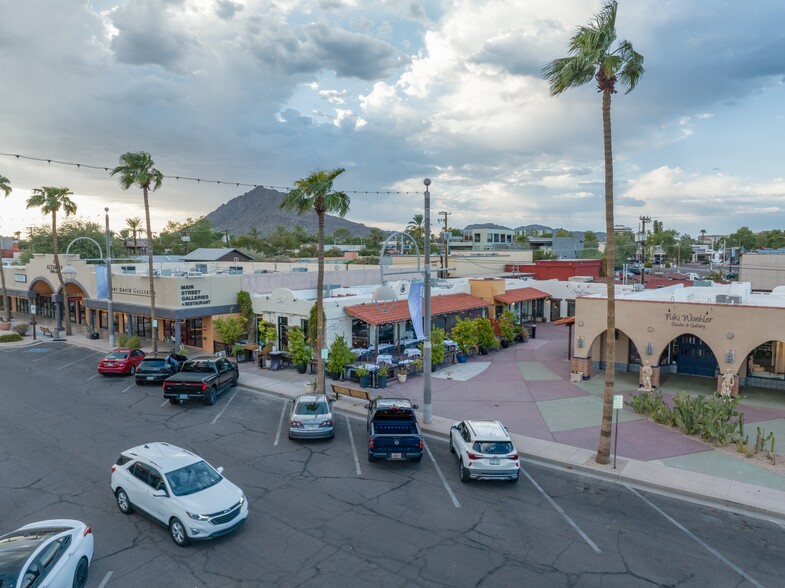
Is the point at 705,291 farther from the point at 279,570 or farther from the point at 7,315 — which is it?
the point at 7,315

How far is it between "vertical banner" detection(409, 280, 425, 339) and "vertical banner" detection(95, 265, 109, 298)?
1092 inches

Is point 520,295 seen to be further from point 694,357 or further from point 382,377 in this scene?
point 382,377

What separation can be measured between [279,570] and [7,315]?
5308 cm

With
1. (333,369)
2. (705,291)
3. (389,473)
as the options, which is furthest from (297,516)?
(705,291)

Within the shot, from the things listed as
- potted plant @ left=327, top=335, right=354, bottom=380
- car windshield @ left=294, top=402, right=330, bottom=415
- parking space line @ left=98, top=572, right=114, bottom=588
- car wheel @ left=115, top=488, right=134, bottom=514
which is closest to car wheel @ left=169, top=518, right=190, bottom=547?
parking space line @ left=98, top=572, right=114, bottom=588

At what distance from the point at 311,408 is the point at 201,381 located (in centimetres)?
679

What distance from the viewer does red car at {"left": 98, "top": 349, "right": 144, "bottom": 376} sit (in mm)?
28484

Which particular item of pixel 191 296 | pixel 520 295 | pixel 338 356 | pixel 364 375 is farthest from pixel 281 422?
pixel 520 295

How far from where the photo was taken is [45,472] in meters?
15.2

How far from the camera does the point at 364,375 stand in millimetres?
25906

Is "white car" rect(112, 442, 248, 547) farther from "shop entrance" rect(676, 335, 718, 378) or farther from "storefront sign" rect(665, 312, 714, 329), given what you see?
"shop entrance" rect(676, 335, 718, 378)

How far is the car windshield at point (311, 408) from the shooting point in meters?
18.3

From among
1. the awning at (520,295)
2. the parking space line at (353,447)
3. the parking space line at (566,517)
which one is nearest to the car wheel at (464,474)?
the parking space line at (566,517)

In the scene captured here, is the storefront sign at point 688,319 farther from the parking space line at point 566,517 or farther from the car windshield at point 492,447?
the car windshield at point 492,447
